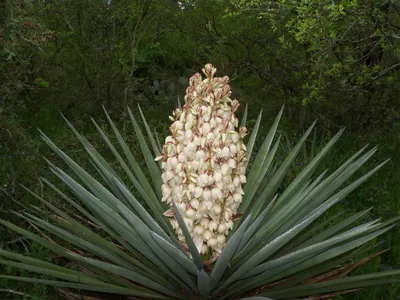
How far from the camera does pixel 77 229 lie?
2658 mm

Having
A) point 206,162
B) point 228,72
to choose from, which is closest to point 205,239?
point 206,162

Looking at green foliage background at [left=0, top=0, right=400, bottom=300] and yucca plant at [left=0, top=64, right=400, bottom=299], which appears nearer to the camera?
yucca plant at [left=0, top=64, right=400, bottom=299]

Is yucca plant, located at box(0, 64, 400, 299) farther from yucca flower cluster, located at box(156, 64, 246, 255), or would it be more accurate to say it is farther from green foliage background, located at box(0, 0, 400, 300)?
green foliage background, located at box(0, 0, 400, 300)

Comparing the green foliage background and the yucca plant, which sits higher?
the green foliage background

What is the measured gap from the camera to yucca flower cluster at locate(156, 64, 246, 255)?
7.79 feet

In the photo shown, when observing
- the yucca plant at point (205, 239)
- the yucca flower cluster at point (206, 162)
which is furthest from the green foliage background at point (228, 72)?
the yucca flower cluster at point (206, 162)

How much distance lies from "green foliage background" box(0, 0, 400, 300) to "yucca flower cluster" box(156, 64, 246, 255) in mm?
1182

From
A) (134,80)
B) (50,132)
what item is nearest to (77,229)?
(50,132)

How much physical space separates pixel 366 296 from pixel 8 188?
2.33 metres

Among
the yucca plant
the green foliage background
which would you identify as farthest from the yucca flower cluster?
the green foliage background

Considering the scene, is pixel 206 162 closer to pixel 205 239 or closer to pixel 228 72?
pixel 205 239

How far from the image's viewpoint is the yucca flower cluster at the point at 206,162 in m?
2.37

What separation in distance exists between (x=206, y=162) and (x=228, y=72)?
586 centimetres

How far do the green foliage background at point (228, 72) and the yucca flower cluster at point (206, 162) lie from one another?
46.5 inches
